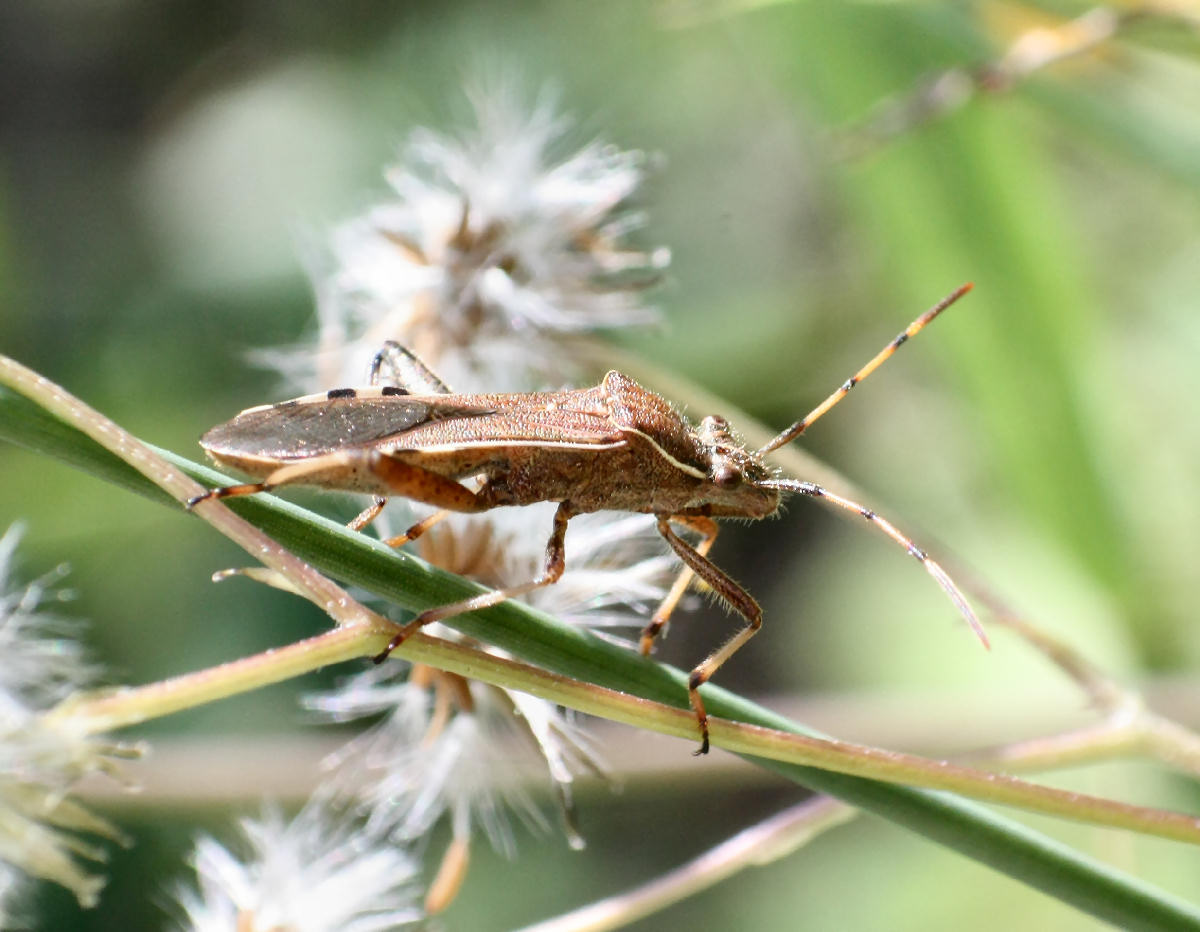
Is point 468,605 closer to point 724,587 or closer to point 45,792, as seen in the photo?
point 45,792

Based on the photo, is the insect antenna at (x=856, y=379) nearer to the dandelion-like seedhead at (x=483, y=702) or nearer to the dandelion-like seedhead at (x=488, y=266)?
the dandelion-like seedhead at (x=483, y=702)

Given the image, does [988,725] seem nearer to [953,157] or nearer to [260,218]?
[953,157]

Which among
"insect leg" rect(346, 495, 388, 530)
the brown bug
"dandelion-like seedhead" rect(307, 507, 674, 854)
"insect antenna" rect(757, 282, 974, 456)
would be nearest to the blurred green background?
"dandelion-like seedhead" rect(307, 507, 674, 854)

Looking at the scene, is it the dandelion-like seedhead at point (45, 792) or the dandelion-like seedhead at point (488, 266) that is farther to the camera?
the dandelion-like seedhead at point (488, 266)

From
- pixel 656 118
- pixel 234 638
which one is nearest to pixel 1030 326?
pixel 656 118

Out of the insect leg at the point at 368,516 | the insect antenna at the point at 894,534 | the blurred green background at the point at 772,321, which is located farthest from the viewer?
the blurred green background at the point at 772,321

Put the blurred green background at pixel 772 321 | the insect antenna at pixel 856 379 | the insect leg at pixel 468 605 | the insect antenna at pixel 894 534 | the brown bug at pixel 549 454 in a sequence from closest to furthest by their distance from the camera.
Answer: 1. the insect leg at pixel 468 605
2. the insect antenna at pixel 894 534
3. the brown bug at pixel 549 454
4. the insect antenna at pixel 856 379
5. the blurred green background at pixel 772 321

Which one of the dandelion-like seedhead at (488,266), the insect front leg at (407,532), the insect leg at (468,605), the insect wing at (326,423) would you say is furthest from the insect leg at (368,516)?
the dandelion-like seedhead at (488,266)

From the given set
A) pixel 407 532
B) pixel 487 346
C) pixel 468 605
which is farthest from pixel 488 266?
pixel 468 605

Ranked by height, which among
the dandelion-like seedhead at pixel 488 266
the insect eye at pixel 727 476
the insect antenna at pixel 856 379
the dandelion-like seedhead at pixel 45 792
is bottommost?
the dandelion-like seedhead at pixel 45 792

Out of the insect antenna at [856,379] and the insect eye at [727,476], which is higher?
the insect antenna at [856,379]
